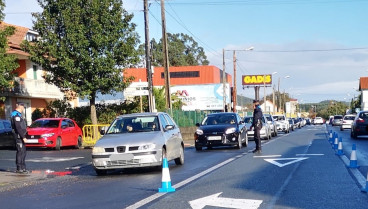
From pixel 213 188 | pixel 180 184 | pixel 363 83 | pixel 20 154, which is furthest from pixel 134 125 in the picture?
pixel 363 83

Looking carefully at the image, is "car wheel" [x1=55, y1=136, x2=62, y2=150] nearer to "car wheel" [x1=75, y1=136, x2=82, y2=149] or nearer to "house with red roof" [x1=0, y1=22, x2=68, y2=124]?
"car wheel" [x1=75, y1=136, x2=82, y2=149]

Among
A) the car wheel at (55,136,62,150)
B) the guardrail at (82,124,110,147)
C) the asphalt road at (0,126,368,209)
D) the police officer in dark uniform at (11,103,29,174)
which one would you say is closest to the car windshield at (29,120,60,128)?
the car wheel at (55,136,62,150)

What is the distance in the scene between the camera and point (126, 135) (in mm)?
13055

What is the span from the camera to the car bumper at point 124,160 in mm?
12297

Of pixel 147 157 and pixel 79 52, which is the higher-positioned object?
pixel 79 52

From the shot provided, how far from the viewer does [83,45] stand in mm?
27219

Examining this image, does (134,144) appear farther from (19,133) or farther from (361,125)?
(361,125)

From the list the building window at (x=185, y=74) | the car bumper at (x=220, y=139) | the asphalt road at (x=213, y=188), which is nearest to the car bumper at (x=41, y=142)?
the car bumper at (x=220, y=139)

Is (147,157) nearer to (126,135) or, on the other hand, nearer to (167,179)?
(126,135)

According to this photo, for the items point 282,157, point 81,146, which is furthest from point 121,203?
point 81,146

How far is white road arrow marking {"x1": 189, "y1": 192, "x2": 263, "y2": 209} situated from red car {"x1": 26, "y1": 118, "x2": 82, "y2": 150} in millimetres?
15702

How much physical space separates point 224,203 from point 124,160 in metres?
4.57

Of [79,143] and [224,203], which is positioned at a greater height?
[79,143]

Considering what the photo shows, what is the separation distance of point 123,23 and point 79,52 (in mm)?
3055
